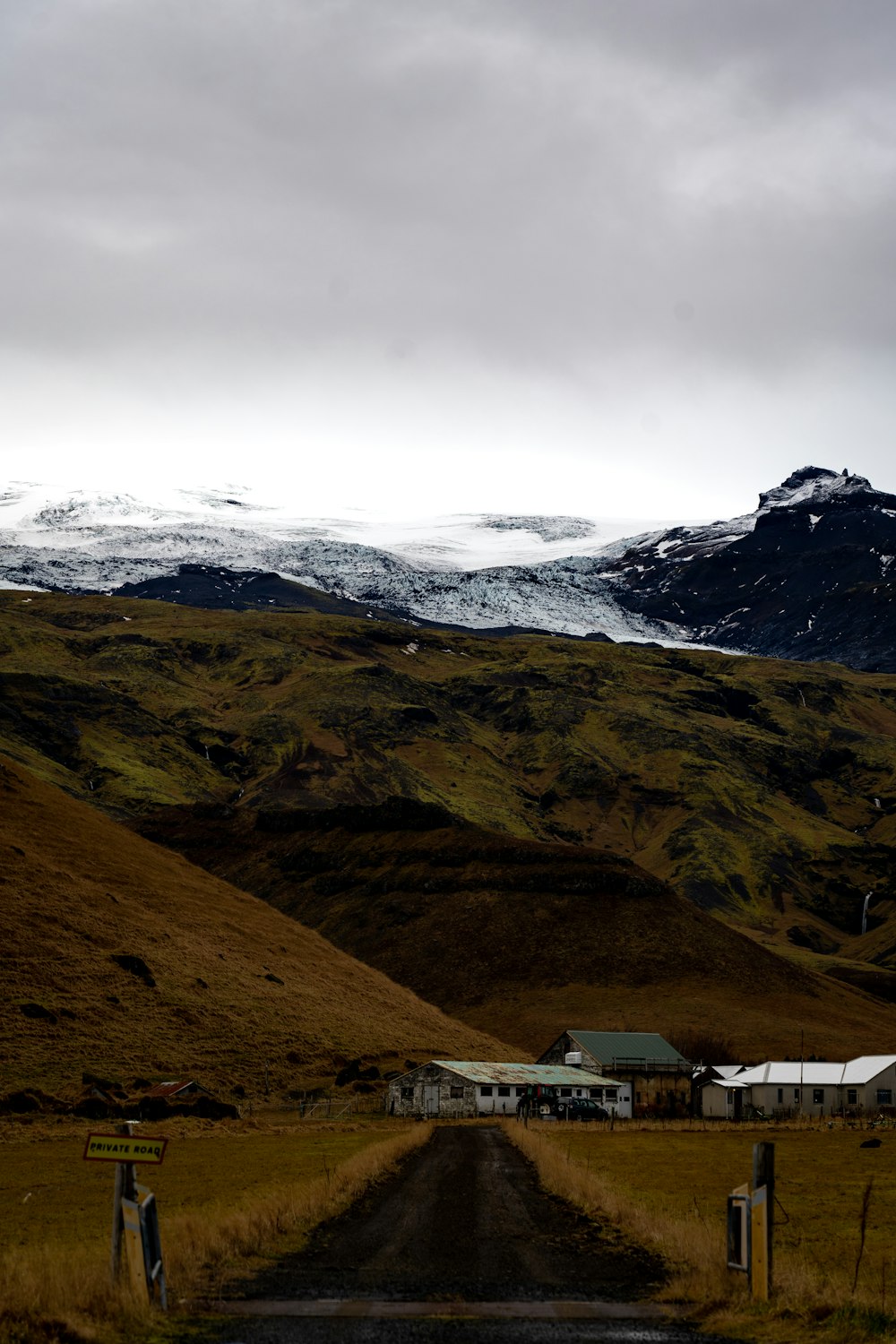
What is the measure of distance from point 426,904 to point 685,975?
3249cm

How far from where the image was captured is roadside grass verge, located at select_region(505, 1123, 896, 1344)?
640 inches

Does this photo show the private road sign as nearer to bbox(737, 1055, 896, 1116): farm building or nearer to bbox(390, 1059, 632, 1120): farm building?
bbox(390, 1059, 632, 1120): farm building

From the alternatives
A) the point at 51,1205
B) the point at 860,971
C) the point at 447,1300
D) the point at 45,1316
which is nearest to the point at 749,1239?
the point at 447,1300

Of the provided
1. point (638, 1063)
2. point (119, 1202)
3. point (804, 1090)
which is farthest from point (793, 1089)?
point (119, 1202)

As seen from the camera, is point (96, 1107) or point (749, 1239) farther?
point (96, 1107)

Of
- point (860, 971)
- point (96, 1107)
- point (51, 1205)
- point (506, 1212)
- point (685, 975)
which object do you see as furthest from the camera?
point (860, 971)

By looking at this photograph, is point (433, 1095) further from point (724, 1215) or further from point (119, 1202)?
point (119, 1202)

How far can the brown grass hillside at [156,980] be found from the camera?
7588 centimetres

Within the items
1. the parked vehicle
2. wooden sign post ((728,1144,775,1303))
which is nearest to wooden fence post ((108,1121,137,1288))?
wooden sign post ((728,1144,775,1303))

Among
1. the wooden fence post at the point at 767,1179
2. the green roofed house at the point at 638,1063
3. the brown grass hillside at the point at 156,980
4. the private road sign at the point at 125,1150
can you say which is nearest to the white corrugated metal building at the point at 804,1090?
the green roofed house at the point at 638,1063

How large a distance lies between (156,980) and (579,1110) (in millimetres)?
29602

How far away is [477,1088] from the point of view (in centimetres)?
8662

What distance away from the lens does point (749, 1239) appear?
17891mm

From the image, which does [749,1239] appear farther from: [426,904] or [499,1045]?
[426,904]
